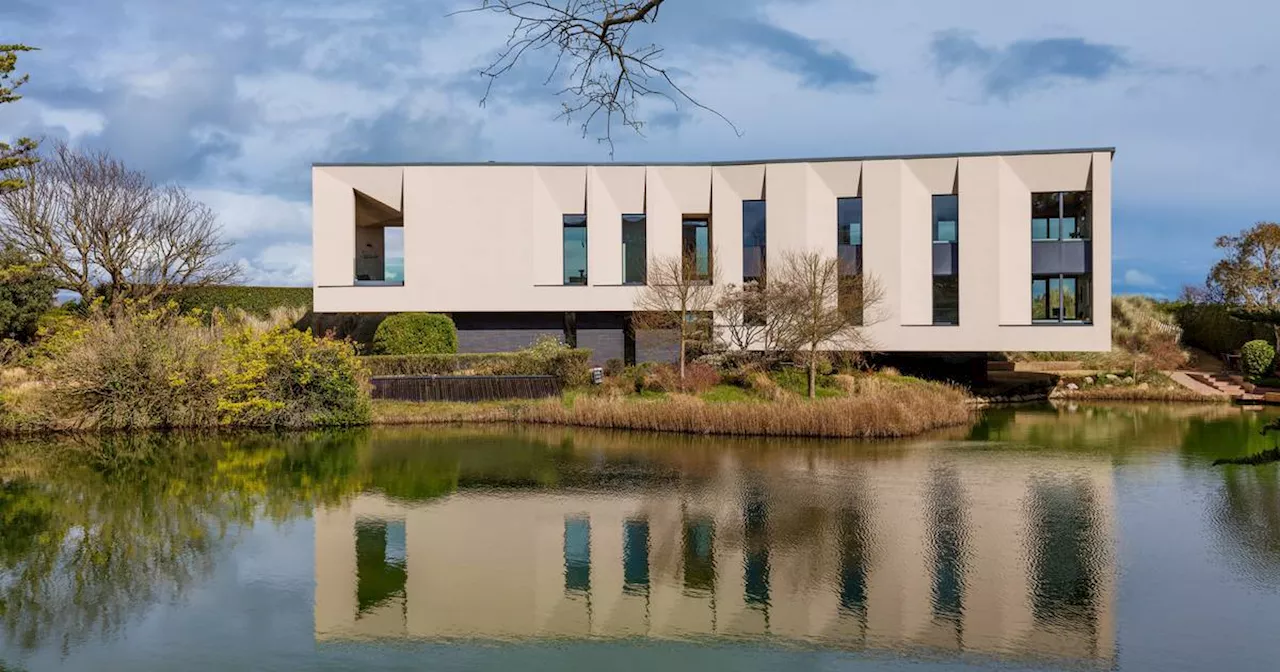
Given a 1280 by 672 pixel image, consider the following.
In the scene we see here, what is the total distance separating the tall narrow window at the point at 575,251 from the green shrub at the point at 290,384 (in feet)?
29.0

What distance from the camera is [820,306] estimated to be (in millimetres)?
23062

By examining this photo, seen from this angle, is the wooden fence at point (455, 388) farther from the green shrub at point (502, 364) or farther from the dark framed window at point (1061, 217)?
the dark framed window at point (1061, 217)

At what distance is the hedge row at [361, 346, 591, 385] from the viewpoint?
23750 mm

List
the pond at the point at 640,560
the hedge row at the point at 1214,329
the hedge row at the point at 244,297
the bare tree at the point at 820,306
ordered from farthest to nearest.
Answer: the hedge row at the point at 244,297 < the hedge row at the point at 1214,329 < the bare tree at the point at 820,306 < the pond at the point at 640,560

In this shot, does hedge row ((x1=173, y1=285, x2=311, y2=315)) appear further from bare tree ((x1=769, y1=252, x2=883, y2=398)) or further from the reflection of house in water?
the reflection of house in water

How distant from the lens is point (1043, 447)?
18.0 meters

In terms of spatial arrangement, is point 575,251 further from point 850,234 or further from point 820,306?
point 820,306

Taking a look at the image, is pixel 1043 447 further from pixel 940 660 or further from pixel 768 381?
pixel 940 660

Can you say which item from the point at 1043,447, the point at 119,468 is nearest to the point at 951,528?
the point at 1043,447

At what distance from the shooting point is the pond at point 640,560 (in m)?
7.45

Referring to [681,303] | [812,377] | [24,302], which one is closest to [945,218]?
[812,377]

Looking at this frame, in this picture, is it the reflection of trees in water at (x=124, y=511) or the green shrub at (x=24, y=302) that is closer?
the reflection of trees in water at (x=124, y=511)

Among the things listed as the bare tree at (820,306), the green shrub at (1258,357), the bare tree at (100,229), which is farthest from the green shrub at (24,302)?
the green shrub at (1258,357)

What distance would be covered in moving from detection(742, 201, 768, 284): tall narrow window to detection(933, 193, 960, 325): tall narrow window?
4.94 meters
